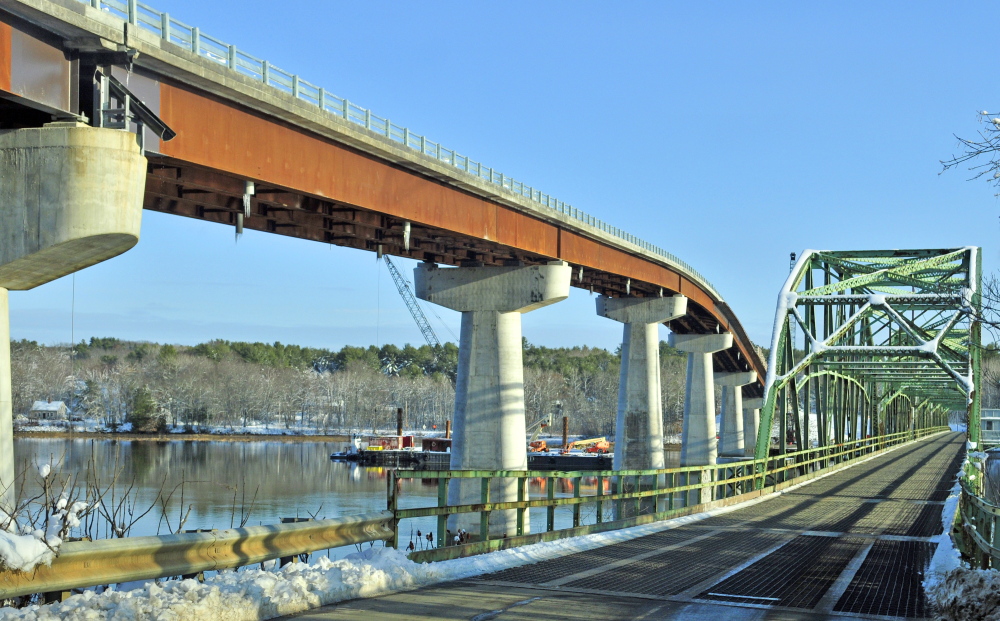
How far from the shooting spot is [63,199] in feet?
57.7

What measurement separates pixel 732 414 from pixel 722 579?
314ft

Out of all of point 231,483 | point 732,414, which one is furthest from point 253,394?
point 231,483

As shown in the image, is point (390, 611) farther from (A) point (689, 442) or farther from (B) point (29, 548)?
(A) point (689, 442)

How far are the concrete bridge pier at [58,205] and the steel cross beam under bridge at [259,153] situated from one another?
85 centimetres

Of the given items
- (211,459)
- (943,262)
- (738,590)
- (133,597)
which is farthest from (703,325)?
(133,597)

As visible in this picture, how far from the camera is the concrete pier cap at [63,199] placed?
17547 mm

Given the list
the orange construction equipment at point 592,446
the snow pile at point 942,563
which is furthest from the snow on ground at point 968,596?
the orange construction equipment at point 592,446

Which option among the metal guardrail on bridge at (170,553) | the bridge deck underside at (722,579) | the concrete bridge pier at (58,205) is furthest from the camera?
the concrete bridge pier at (58,205)

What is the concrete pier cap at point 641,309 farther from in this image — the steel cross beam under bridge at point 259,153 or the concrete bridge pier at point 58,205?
the concrete bridge pier at point 58,205

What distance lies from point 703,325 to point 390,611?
7059 cm

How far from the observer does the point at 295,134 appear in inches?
1033

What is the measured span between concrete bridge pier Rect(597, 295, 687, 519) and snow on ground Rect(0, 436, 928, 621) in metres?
47.4

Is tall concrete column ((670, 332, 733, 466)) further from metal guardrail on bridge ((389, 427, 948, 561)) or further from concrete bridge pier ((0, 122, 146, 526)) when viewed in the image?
concrete bridge pier ((0, 122, 146, 526))

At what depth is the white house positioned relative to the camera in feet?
531
